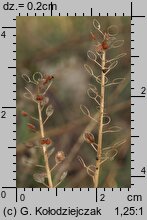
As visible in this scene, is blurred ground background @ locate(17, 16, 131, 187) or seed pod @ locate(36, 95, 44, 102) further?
blurred ground background @ locate(17, 16, 131, 187)

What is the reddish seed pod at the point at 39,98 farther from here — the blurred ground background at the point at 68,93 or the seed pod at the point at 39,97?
the blurred ground background at the point at 68,93

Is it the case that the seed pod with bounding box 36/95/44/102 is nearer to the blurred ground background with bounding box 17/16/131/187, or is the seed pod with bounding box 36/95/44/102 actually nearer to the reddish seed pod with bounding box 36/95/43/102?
the reddish seed pod with bounding box 36/95/43/102

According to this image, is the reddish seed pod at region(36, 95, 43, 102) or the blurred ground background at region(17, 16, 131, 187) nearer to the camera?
the reddish seed pod at region(36, 95, 43, 102)

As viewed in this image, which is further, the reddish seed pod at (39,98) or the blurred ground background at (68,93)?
the blurred ground background at (68,93)

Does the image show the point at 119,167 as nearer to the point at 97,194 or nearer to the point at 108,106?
the point at 108,106

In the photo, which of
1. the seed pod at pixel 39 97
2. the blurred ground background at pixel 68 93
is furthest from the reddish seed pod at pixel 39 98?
the blurred ground background at pixel 68 93

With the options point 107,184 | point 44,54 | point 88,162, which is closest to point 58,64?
point 44,54

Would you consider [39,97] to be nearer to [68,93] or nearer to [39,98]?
[39,98]

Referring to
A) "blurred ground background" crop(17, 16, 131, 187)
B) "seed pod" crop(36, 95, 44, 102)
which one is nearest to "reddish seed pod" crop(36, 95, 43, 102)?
"seed pod" crop(36, 95, 44, 102)

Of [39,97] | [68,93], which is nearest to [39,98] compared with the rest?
[39,97]

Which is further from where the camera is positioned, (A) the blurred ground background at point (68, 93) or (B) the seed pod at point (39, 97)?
(A) the blurred ground background at point (68, 93)
